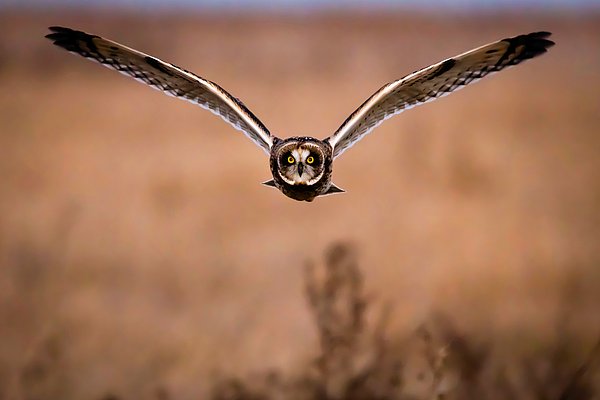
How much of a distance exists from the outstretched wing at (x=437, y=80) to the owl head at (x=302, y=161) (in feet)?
0.33

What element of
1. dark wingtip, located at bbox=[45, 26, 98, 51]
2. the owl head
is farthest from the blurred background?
dark wingtip, located at bbox=[45, 26, 98, 51]

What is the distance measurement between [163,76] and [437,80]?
41.6 inches

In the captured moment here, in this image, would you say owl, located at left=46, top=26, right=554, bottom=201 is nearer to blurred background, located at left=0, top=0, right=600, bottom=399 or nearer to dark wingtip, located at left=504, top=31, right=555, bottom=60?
dark wingtip, located at left=504, top=31, right=555, bottom=60

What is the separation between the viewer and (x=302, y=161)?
3.79 meters

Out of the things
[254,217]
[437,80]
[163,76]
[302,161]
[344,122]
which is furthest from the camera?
[254,217]

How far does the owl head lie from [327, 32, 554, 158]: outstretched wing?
0.10 m

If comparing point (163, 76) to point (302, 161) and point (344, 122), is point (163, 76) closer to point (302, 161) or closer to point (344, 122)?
point (302, 161)

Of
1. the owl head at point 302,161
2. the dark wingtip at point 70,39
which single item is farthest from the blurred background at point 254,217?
the dark wingtip at point 70,39

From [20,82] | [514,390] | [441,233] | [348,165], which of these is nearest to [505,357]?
[514,390]

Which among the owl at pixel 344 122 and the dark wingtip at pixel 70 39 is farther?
the dark wingtip at pixel 70 39

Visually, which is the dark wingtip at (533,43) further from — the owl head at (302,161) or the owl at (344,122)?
the owl head at (302,161)

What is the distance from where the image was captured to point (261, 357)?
17.5 feet

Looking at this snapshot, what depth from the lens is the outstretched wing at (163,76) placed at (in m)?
3.86

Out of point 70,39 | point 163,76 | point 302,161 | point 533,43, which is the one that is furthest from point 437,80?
point 70,39
